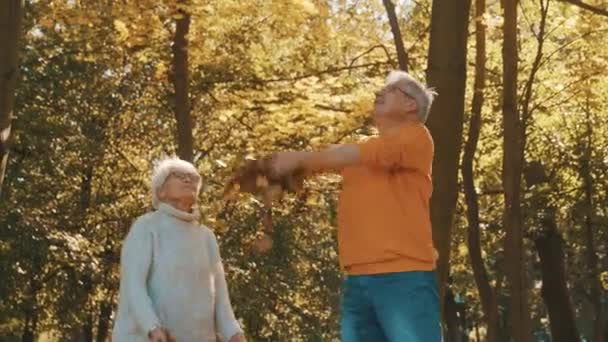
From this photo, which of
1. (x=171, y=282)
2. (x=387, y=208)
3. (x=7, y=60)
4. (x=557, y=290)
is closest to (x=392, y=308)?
(x=387, y=208)

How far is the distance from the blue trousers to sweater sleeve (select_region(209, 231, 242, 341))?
1.61 m

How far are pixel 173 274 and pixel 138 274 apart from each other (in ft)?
0.63

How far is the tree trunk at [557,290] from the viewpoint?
87.0ft

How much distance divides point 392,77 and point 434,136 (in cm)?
326

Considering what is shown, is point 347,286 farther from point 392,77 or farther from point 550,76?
point 550,76

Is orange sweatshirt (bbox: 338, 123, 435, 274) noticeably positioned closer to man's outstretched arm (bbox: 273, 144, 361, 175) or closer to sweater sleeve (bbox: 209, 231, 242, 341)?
man's outstretched arm (bbox: 273, 144, 361, 175)

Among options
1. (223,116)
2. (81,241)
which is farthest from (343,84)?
(81,241)

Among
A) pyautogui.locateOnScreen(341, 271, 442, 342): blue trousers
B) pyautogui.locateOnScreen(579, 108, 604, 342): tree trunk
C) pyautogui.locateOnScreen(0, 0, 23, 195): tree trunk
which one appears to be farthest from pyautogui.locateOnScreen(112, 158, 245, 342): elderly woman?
pyautogui.locateOnScreen(579, 108, 604, 342): tree trunk

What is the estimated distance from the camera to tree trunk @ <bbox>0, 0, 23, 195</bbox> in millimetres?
10016

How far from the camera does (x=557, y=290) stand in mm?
26797

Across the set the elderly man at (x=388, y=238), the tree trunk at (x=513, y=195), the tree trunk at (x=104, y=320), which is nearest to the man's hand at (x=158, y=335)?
the elderly man at (x=388, y=238)

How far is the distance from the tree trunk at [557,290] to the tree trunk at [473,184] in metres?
9.16

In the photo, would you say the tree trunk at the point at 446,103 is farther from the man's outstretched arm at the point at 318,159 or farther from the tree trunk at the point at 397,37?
the tree trunk at the point at 397,37

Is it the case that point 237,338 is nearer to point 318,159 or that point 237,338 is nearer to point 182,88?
point 318,159
